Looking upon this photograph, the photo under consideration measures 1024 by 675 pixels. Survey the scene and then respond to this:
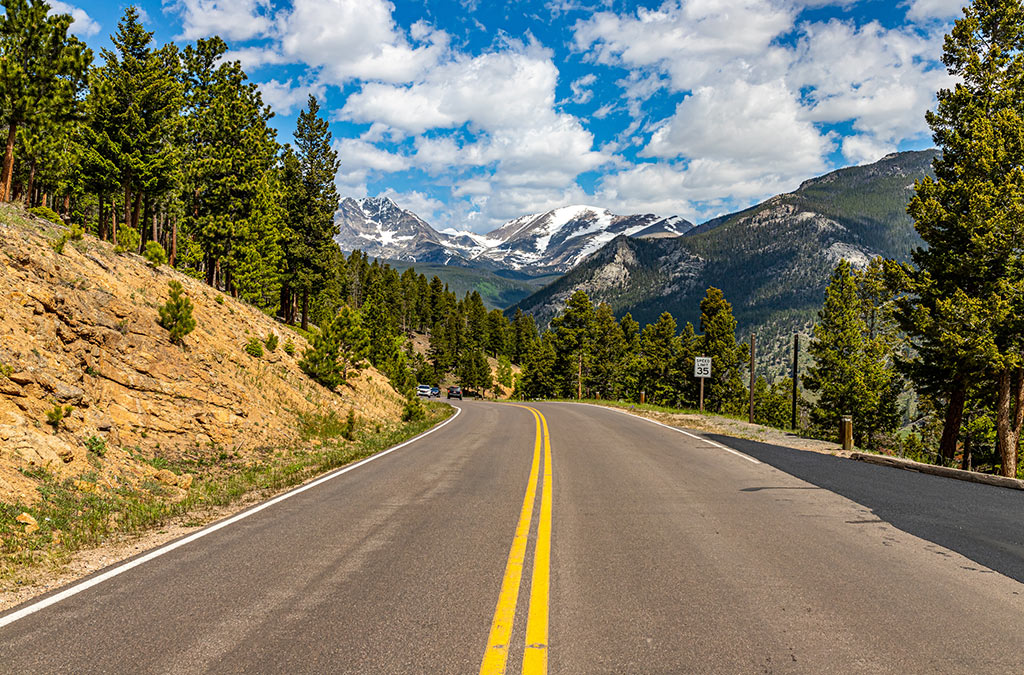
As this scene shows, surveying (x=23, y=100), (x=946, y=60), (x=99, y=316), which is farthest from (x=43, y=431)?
(x=946, y=60)

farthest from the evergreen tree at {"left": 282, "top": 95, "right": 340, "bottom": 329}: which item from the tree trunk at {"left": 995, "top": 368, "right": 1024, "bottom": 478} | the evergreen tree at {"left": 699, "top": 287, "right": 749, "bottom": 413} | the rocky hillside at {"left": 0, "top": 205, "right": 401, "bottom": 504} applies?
the tree trunk at {"left": 995, "top": 368, "right": 1024, "bottom": 478}

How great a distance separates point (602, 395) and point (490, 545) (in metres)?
64.2

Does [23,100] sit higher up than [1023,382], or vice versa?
[23,100]

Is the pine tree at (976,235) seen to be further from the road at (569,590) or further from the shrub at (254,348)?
the shrub at (254,348)

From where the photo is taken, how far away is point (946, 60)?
20672 millimetres

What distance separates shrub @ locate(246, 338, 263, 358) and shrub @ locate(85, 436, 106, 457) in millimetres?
9964

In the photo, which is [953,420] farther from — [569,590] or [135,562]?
[135,562]

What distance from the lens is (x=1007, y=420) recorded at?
1809 centimetres

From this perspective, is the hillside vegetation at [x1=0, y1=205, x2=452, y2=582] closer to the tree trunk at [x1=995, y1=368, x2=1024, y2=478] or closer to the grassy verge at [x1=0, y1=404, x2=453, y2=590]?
the grassy verge at [x1=0, y1=404, x2=453, y2=590]

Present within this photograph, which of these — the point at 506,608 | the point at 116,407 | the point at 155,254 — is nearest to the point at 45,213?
the point at 155,254

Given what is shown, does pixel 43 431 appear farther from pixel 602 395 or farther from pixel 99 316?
pixel 602 395

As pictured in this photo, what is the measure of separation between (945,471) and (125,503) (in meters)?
14.6

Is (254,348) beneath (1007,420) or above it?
above

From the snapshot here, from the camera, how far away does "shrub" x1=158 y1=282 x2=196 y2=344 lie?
14.9 m
